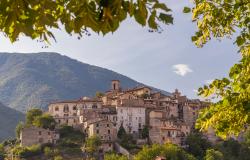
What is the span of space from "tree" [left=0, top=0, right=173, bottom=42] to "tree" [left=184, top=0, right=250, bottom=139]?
4.79 metres

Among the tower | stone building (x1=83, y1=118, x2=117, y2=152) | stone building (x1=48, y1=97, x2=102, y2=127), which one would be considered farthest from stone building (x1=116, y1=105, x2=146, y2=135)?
the tower

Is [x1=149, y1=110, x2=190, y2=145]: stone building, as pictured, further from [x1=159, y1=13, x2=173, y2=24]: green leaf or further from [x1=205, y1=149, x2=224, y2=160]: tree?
[x1=159, y1=13, x2=173, y2=24]: green leaf

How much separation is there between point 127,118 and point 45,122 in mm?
15057

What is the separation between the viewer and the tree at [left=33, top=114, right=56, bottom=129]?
102 metres

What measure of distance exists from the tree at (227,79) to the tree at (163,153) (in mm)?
73402

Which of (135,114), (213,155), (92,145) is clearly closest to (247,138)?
(213,155)

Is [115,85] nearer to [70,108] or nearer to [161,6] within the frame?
[70,108]

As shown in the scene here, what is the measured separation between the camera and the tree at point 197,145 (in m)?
95.8

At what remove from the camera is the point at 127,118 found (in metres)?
102

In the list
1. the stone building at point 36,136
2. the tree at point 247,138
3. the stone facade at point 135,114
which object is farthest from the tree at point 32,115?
the tree at point 247,138

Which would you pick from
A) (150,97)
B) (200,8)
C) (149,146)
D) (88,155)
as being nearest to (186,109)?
(150,97)

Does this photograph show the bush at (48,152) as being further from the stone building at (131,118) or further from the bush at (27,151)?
the stone building at (131,118)

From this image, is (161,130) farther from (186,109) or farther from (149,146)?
(186,109)

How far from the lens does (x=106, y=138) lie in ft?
317
